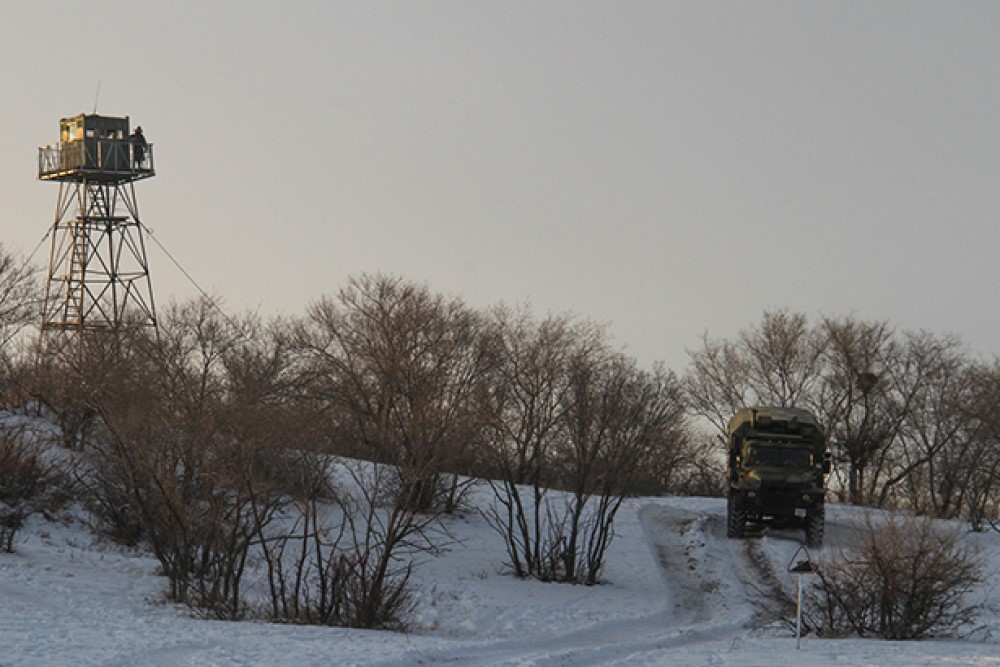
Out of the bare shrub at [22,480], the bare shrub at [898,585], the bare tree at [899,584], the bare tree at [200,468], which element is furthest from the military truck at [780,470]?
the bare shrub at [22,480]

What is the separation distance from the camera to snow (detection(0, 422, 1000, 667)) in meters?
17.8

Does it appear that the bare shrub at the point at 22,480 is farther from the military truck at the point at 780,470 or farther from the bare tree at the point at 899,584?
the bare tree at the point at 899,584

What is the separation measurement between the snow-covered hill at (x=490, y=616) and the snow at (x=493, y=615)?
5cm

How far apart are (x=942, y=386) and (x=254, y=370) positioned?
34.5 m

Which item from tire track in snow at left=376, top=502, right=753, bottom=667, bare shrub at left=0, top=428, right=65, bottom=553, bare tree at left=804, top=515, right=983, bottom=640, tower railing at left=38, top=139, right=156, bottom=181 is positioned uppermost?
tower railing at left=38, top=139, right=156, bottom=181

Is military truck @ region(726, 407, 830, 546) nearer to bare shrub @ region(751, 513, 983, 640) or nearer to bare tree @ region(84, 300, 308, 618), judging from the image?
bare shrub @ region(751, 513, 983, 640)

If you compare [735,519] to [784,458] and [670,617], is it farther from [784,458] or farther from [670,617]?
[670,617]

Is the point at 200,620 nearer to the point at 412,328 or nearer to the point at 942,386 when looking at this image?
the point at 412,328

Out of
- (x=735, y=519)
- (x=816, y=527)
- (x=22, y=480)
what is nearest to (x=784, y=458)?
(x=816, y=527)

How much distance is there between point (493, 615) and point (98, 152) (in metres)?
26.5

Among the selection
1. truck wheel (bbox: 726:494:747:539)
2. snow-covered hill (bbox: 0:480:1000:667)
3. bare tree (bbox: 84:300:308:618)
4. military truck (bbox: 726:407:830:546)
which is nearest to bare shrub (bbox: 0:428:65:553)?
snow-covered hill (bbox: 0:480:1000:667)

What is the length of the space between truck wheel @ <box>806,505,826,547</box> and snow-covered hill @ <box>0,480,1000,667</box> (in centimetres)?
59

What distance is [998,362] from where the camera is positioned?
56812 mm

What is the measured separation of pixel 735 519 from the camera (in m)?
34.2
